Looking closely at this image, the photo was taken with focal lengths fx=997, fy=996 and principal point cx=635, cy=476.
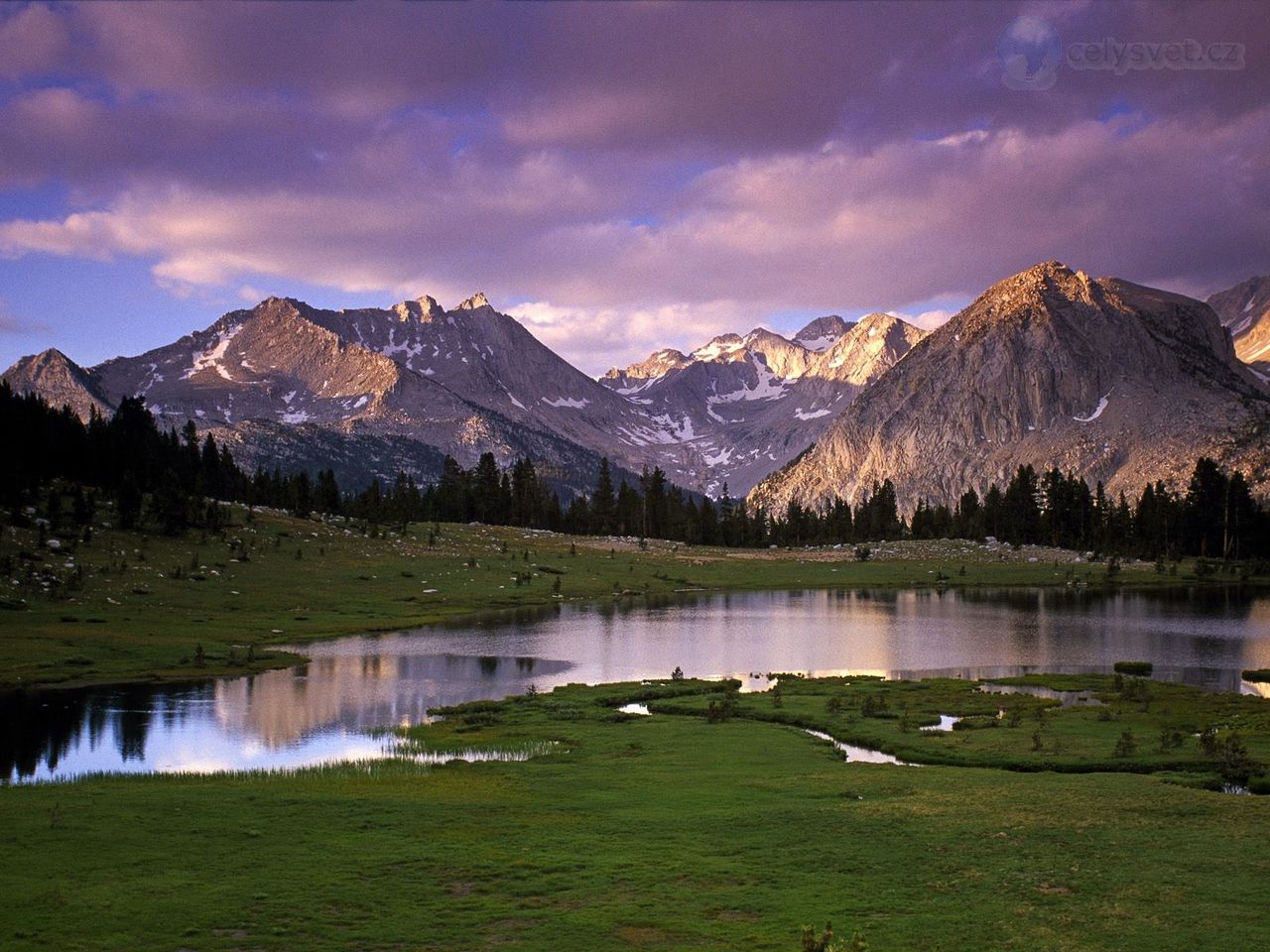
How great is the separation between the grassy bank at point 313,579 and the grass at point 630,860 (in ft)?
108

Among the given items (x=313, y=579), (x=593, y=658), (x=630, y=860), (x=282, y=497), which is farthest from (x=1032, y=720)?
(x=282, y=497)

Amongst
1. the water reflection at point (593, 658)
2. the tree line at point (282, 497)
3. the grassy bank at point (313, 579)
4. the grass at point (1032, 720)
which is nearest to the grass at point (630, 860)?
the grass at point (1032, 720)

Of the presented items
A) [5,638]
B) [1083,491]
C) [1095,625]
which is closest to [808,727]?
[5,638]

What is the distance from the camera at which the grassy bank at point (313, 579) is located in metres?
62.1

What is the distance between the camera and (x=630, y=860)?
22328mm

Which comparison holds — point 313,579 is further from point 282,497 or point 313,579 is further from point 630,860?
point 630,860

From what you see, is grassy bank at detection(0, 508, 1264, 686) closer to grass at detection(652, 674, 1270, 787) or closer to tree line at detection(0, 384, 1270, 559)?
tree line at detection(0, 384, 1270, 559)

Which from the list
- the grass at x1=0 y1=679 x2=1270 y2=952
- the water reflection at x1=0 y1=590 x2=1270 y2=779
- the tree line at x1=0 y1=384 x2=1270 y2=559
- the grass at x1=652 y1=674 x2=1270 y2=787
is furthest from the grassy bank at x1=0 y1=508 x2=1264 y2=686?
the grass at x1=652 y1=674 x2=1270 y2=787

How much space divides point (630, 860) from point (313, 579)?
274 feet

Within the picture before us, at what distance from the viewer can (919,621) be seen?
93688 mm

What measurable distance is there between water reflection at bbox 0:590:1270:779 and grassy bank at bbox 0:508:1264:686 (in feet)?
18.2

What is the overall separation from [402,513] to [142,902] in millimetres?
142382

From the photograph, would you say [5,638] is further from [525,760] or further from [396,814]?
[396,814]

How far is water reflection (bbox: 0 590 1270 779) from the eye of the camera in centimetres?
4228
